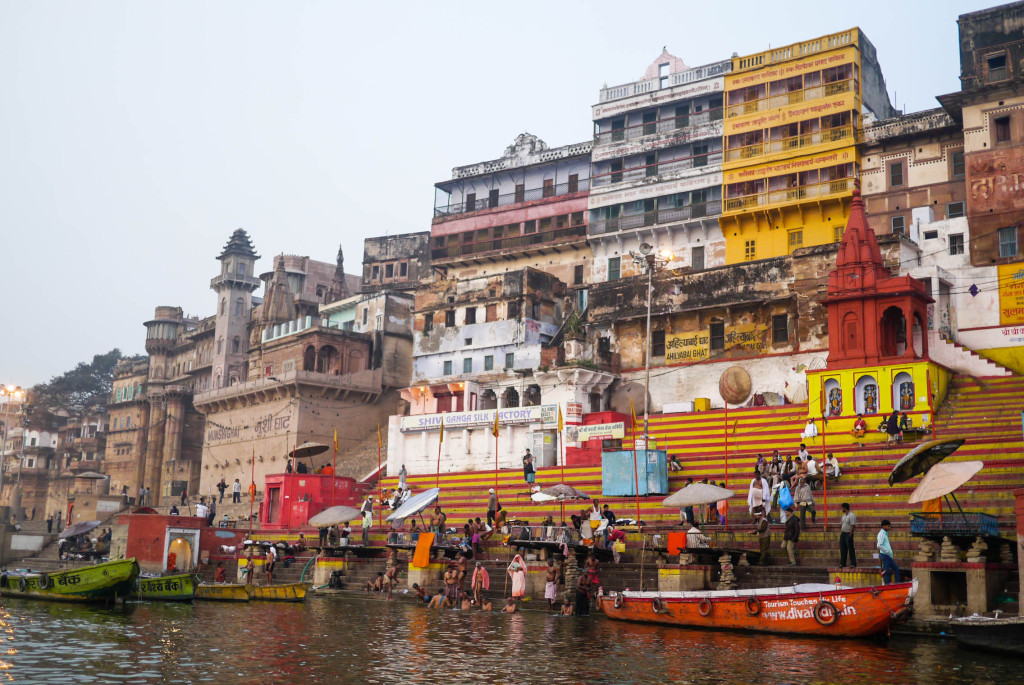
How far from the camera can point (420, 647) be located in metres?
15.5

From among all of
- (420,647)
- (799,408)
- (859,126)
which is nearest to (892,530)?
(420,647)

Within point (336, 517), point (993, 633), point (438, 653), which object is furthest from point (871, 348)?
point (438, 653)

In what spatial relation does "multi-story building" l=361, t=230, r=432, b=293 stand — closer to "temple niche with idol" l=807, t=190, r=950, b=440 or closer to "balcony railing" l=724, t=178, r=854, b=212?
"balcony railing" l=724, t=178, r=854, b=212

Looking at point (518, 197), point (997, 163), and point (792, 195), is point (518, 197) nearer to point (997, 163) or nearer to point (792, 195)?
point (792, 195)

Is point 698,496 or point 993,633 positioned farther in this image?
point 698,496

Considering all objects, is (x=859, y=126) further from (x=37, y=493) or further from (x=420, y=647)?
(x=37, y=493)

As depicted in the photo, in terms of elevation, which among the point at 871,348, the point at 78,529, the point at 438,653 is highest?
the point at 871,348

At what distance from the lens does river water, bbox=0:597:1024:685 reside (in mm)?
12523

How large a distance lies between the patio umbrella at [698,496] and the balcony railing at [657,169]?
2520 centimetres

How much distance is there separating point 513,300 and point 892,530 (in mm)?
25314

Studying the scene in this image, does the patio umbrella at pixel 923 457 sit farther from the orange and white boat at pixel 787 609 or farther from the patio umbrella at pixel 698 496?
the orange and white boat at pixel 787 609

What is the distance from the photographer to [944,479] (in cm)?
1728

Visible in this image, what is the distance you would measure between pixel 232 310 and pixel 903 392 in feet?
144

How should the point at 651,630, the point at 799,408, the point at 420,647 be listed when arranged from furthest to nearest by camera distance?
the point at 799,408
the point at 651,630
the point at 420,647
